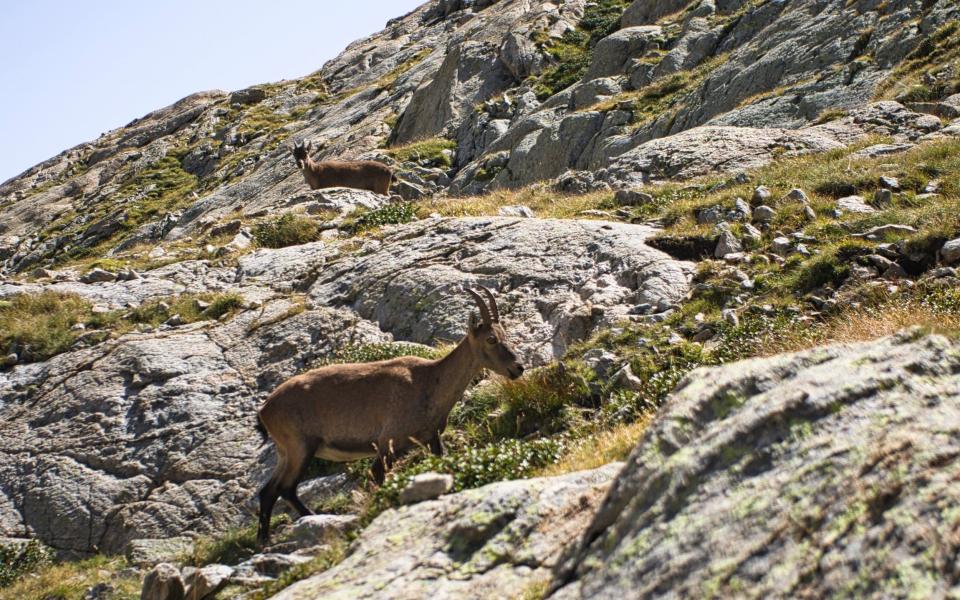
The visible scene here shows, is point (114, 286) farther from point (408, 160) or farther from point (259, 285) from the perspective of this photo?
point (408, 160)

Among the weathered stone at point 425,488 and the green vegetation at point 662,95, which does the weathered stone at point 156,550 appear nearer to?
the weathered stone at point 425,488

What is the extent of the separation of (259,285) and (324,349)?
11.8ft

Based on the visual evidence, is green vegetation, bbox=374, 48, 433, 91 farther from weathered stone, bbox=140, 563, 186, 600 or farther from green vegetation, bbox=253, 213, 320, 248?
weathered stone, bbox=140, 563, 186, 600

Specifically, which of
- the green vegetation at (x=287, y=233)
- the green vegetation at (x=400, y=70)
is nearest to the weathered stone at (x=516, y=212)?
the green vegetation at (x=287, y=233)

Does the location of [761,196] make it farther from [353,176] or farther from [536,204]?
[353,176]

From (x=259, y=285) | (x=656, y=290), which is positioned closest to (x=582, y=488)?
(x=656, y=290)

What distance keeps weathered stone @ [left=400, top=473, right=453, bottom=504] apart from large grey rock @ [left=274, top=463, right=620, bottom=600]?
0.27 m

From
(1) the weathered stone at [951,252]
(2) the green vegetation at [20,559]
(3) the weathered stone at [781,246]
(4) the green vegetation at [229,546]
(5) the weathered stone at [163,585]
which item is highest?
(5) the weathered stone at [163,585]

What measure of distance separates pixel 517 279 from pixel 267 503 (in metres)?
5.98

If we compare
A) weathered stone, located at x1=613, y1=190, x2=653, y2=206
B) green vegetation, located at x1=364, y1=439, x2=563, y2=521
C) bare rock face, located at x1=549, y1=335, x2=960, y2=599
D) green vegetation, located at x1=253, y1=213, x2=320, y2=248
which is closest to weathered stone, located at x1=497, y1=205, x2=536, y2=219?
weathered stone, located at x1=613, y1=190, x2=653, y2=206

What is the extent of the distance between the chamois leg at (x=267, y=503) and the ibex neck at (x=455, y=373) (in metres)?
2.16

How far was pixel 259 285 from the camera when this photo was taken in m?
17.1

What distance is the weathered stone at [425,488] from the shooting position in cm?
693

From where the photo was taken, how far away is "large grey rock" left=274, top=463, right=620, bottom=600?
5.37 m
